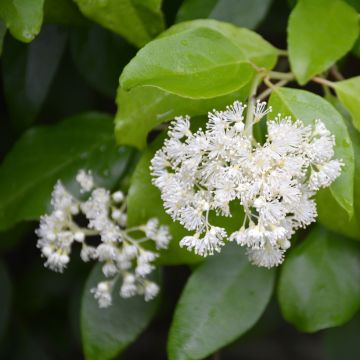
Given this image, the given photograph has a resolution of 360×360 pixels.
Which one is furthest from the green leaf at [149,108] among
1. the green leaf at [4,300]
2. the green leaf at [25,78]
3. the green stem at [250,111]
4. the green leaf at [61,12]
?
the green leaf at [4,300]

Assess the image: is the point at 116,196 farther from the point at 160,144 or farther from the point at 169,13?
the point at 169,13

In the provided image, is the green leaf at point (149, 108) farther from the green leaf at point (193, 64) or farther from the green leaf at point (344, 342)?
the green leaf at point (344, 342)

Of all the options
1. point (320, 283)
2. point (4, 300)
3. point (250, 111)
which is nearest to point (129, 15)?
point (250, 111)

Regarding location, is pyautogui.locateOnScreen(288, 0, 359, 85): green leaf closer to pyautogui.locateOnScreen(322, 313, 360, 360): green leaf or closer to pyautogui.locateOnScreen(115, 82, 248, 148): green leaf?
pyautogui.locateOnScreen(115, 82, 248, 148): green leaf

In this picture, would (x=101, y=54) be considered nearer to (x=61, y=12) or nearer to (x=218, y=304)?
(x=61, y=12)

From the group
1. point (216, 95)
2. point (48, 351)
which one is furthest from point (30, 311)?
point (216, 95)

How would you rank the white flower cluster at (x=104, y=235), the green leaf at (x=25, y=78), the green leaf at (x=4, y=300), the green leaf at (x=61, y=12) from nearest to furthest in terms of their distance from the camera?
the white flower cluster at (x=104, y=235)
the green leaf at (x=61, y=12)
the green leaf at (x=25, y=78)
the green leaf at (x=4, y=300)

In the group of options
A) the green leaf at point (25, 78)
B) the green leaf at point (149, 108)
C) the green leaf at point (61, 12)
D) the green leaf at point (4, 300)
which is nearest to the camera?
Result: the green leaf at point (149, 108)

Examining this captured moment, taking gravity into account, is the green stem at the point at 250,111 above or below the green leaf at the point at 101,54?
above

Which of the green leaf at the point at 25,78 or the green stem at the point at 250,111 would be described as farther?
the green leaf at the point at 25,78

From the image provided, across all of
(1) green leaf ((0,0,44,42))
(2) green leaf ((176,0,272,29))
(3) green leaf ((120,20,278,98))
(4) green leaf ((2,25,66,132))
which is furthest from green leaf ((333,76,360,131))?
A: (4) green leaf ((2,25,66,132))
